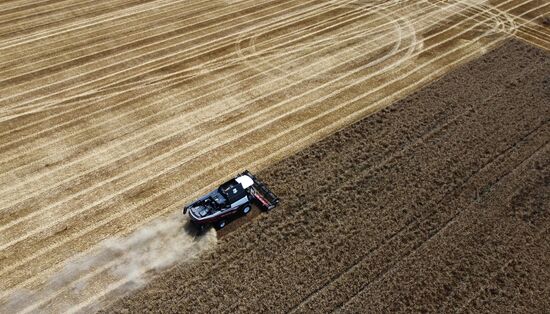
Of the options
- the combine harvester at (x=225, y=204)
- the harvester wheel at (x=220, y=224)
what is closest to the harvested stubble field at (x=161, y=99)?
the harvester wheel at (x=220, y=224)

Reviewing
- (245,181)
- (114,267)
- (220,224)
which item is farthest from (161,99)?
(114,267)

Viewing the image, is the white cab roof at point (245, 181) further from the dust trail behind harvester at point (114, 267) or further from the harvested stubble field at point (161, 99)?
the dust trail behind harvester at point (114, 267)

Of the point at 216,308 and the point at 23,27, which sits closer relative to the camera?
the point at 216,308

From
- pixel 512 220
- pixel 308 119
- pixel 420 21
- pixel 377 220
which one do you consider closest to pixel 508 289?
pixel 512 220

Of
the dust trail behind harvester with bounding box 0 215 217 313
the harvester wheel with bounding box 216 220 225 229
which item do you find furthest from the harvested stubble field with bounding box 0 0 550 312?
the harvester wheel with bounding box 216 220 225 229

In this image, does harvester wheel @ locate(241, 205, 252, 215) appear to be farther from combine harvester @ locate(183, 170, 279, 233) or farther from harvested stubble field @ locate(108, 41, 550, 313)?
harvested stubble field @ locate(108, 41, 550, 313)

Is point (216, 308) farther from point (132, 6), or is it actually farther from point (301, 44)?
point (132, 6)
